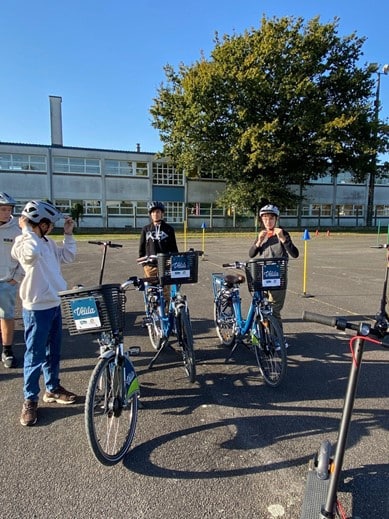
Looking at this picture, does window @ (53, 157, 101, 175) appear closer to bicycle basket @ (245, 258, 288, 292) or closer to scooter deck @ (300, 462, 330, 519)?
bicycle basket @ (245, 258, 288, 292)

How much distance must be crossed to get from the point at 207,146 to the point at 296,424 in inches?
1266

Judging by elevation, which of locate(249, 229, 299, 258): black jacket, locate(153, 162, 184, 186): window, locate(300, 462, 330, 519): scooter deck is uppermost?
locate(153, 162, 184, 186): window

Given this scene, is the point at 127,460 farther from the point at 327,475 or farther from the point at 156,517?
the point at 327,475

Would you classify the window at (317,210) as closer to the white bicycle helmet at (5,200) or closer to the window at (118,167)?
the window at (118,167)

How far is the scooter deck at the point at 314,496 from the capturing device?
215cm

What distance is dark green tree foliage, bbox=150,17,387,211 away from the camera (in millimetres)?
30938

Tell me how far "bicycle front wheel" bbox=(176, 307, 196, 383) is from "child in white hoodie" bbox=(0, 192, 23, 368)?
2060 mm

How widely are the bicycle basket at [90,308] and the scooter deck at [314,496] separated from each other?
67.6 inches

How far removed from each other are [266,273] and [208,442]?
78.7 inches

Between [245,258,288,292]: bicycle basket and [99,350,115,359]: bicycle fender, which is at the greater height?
[245,258,288,292]: bicycle basket

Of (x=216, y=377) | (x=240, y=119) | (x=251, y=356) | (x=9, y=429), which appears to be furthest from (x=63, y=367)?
(x=240, y=119)

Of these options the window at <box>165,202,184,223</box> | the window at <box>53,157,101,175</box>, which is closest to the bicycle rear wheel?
the window at <box>53,157,101,175</box>

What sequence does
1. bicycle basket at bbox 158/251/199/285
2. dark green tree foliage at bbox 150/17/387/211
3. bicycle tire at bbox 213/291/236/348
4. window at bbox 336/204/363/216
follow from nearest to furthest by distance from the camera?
bicycle basket at bbox 158/251/199/285
bicycle tire at bbox 213/291/236/348
dark green tree foliage at bbox 150/17/387/211
window at bbox 336/204/363/216

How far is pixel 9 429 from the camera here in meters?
3.27
